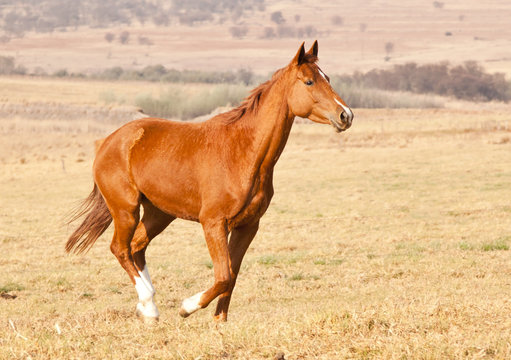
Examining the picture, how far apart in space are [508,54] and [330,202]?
12466cm

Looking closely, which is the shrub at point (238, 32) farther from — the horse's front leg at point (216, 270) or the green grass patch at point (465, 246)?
the horse's front leg at point (216, 270)

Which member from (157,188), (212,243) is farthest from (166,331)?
(157,188)

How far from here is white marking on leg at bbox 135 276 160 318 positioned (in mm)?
7004

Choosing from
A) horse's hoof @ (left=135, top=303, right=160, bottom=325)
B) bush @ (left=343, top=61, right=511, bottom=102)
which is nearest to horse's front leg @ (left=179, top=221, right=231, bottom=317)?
horse's hoof @ (left=135, top=303, right=160, bottom=325)

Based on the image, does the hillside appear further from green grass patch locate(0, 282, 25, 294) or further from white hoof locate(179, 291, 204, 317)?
white hoof locate(179, 291, 204, 317)

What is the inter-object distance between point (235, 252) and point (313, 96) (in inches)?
64.6

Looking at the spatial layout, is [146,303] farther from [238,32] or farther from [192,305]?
[238,32]

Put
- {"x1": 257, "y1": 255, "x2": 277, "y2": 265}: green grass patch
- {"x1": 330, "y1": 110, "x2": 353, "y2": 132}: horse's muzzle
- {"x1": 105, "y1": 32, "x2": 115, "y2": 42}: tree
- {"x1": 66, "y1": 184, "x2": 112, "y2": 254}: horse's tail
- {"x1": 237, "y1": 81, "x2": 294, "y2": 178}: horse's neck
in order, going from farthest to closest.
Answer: {"x1": 105, "y1": 32, "x2": 115, "y2": 42}: tree, {"x1": 257, "y1": 255, "x2": 277, "y2": 265}: green grass patch, {"x1": 66, "y1": 184, "x2": 112, "y2": 254}: horse's tail, {"x1": 237, "y1": 81, "x2": 294, "y2": 178}: horse's neck, {"x1": 330, "y1": 110, "x2": 353, "y2": 132}: horse's muzzle

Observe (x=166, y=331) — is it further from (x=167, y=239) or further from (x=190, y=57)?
(x=190, y=57)

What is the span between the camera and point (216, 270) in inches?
254

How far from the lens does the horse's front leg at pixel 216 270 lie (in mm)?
6355

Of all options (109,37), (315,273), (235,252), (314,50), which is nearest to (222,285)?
(235,252)

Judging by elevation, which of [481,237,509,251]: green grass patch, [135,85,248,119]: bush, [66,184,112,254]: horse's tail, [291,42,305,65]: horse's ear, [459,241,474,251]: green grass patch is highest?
[291,42,305,65]: horse's ear

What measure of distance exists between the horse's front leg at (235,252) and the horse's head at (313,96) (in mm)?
1156
